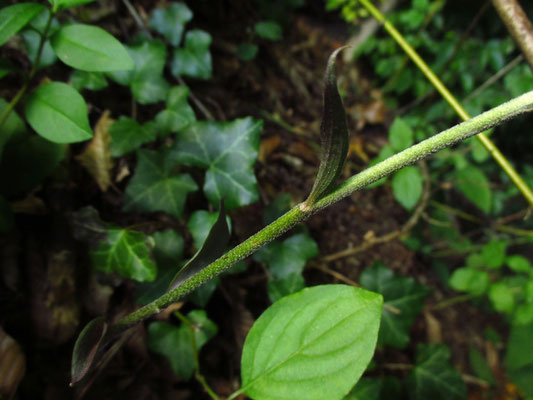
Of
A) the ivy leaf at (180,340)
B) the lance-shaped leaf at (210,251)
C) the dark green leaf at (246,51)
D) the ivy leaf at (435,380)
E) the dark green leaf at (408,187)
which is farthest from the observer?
the dark green leaf at (246,51)

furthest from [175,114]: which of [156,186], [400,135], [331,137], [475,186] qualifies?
[475,186]

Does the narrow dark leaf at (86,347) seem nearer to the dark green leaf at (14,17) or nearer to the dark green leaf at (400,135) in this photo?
the dark green leaf at (14,17)

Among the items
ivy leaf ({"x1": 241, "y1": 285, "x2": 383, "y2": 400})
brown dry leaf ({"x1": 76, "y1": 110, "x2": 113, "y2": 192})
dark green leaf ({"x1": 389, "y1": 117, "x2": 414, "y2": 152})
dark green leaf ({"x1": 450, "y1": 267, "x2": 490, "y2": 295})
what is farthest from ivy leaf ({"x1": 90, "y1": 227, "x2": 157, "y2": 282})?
dark green leaf ({"x1": 450, "y1": 267, "x2": 490, "y2": 295})

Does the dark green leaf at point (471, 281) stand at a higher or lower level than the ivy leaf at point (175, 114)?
lower

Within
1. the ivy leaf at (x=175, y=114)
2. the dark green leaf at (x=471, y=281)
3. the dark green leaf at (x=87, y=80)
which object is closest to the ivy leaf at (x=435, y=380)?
the dark green leaf at (x=471, y=281)

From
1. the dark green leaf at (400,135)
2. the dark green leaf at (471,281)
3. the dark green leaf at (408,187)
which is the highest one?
the dark green leaf at (400,135)

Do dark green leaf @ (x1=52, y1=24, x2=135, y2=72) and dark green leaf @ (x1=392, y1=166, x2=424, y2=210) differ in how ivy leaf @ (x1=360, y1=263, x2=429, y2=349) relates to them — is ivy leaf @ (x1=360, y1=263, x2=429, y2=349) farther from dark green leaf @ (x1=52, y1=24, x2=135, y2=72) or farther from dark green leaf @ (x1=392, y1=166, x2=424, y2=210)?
dark green leaf @ (x1=52, y1=24, x2=135, y2=72)
